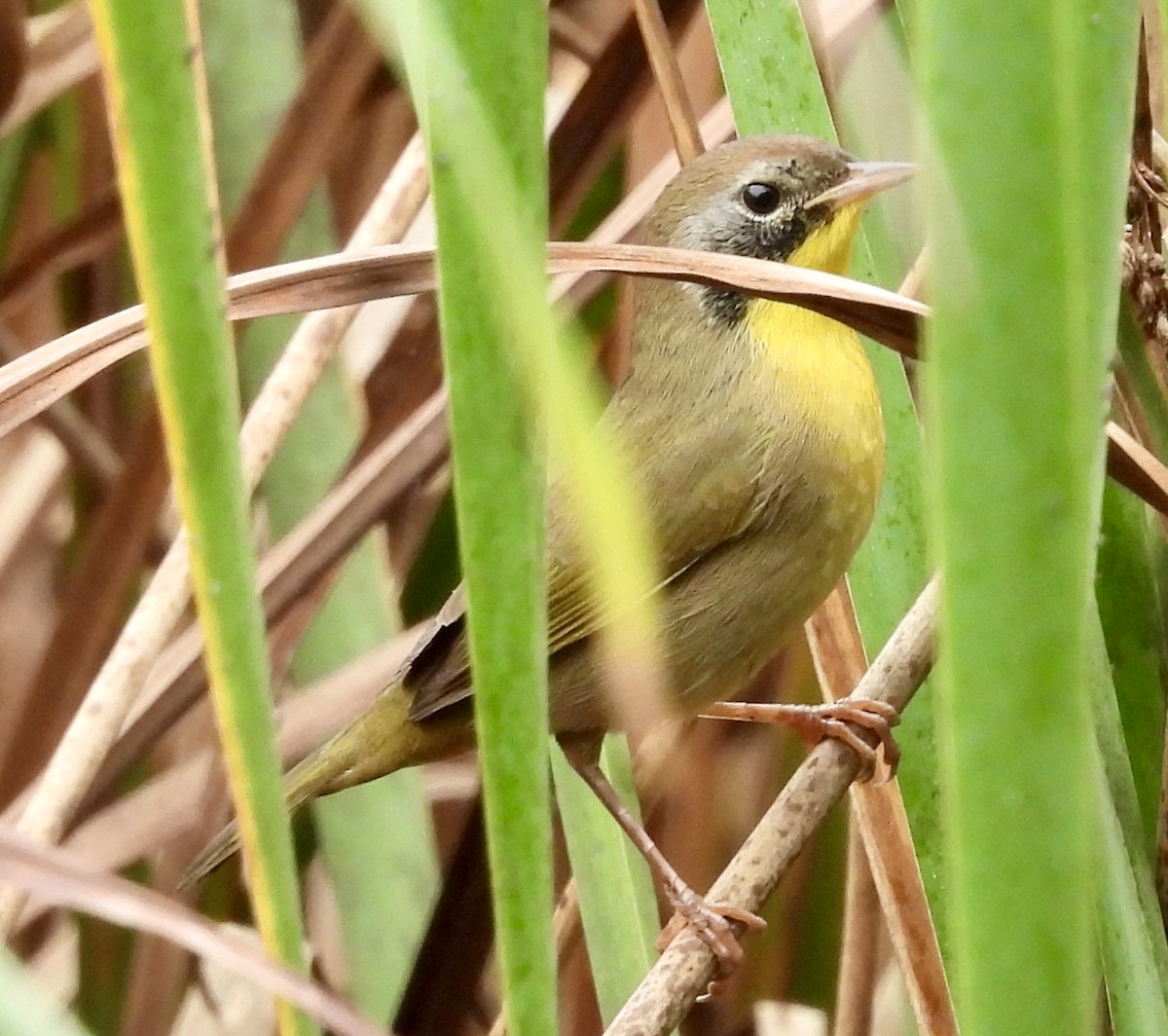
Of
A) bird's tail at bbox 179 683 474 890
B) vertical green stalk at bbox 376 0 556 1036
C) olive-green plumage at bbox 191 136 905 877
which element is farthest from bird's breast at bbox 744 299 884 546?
vertical green stalk at bbox 376 0 556 1036

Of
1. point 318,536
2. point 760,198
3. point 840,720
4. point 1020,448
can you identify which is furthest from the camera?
point 760,198

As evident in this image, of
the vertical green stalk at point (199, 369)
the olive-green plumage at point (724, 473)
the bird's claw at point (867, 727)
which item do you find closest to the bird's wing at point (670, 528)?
the olive-green plumage at point (724, 473)

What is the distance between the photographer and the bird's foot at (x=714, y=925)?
1214 mm

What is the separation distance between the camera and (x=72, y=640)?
5.74 ft

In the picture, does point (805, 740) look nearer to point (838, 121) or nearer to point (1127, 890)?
point (838, 121)

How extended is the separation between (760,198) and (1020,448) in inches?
51.9

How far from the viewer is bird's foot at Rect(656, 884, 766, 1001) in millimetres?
1214

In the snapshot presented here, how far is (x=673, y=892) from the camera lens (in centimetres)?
165

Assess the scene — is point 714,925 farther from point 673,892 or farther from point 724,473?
point 724,473

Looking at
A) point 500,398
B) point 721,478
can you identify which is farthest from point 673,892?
point 500,398

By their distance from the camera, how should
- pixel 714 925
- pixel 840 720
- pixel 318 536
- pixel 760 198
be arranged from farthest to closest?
pixel 760 198 < pixel 318 536 < pixel 840 720 < pixel 714 925

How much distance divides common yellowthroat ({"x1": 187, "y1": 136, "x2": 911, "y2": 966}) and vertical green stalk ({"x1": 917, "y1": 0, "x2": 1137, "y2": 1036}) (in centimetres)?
100

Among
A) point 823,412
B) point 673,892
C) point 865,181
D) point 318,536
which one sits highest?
point 865,181

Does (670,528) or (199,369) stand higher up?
(670,528)
